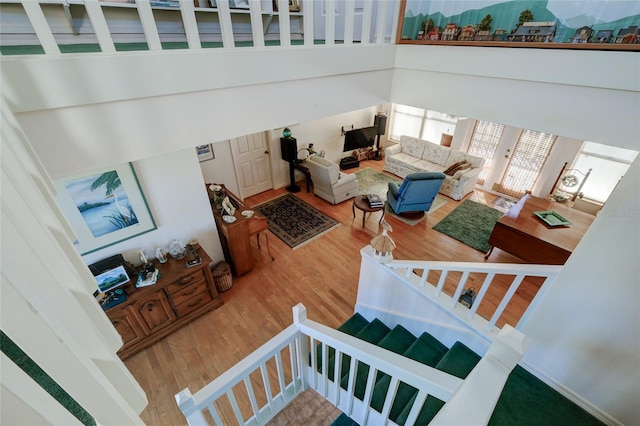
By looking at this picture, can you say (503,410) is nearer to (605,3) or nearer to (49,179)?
(605,3)

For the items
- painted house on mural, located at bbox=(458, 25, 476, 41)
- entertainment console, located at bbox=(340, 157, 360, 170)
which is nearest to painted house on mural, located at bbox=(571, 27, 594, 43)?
painted house on mural, located at bbox=(458, 25, 476, 41)

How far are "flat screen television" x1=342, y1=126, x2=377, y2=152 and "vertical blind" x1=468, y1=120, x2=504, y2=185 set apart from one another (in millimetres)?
2260

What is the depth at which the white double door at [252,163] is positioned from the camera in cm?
521

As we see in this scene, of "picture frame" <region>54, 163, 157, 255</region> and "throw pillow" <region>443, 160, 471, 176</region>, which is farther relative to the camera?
"throw pillow" <region>443, 160, 471, 176</region>

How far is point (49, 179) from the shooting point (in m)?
0.98

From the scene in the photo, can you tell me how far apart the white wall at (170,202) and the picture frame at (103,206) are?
0.08 m

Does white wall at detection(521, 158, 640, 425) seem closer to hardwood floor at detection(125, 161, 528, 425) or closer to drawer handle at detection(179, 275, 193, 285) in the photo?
hardwood floor at detection(125, 161, 528, 425)

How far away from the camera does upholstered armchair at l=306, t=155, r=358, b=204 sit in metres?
5.08

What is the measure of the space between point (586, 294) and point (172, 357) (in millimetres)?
3523

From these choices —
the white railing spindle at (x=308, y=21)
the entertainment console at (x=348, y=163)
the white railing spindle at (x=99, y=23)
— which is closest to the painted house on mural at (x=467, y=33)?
the white railing spindle at (x=308, y=21)

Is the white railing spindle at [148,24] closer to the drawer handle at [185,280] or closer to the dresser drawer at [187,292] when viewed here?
the drawer handle at [185,280]

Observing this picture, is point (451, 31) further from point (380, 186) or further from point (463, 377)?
point (380, 186)

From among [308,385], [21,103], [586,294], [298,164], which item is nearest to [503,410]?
[586,294]

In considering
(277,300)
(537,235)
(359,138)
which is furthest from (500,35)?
(359,138)
